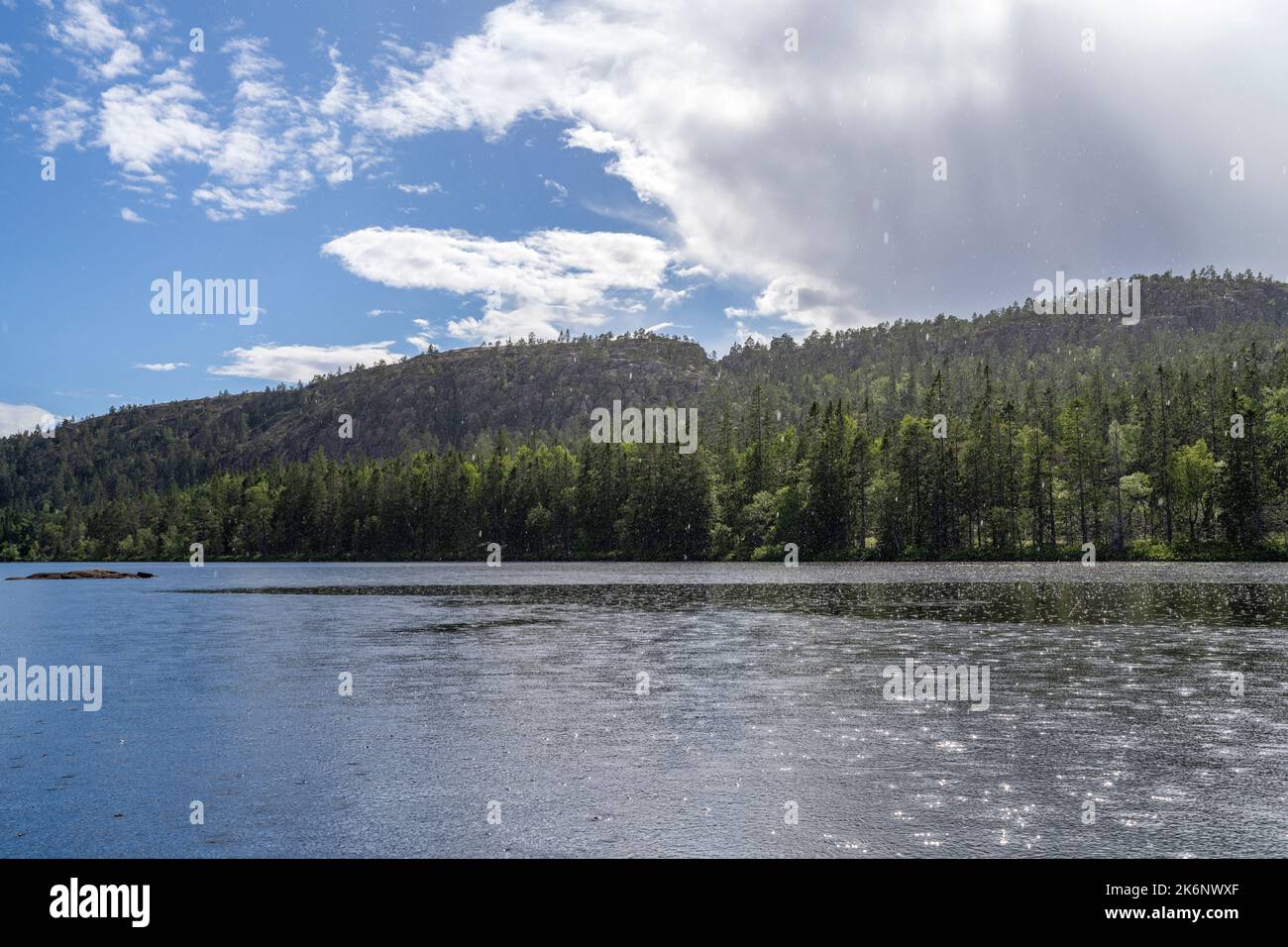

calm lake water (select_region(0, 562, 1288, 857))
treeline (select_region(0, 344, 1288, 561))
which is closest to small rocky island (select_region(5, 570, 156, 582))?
treeline (select_region(0, 344, 1288, 561))

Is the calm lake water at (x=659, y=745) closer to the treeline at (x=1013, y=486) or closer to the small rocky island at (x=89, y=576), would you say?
the small rocky island at (x=89, y=576)

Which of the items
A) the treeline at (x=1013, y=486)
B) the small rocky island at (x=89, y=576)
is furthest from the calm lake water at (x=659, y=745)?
the treeline at (x=1013, y=486)

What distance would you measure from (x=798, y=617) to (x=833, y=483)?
11411 centimetres

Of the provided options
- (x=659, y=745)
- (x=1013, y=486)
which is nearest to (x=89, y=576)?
(x=659, y=745)

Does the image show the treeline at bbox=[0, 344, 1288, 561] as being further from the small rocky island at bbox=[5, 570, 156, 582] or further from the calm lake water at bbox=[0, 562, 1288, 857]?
the calm lake water at bbox=[0, 562, 1288, 857]

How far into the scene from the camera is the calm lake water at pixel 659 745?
1317 centimetres

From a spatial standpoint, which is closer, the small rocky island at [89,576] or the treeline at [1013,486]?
the small rocky island at [89,576]

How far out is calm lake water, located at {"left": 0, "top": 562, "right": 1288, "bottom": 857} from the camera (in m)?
13.2

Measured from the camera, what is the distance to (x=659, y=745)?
62.1 feet

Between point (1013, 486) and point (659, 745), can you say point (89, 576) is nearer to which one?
point (659, 745)

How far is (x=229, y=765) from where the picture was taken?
17.9 meters

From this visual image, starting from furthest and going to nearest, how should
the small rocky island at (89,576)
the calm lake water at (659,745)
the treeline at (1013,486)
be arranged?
the treeline at (1013,486) → the small rocky island at (89,576) → the calm lake water at (659,745)
